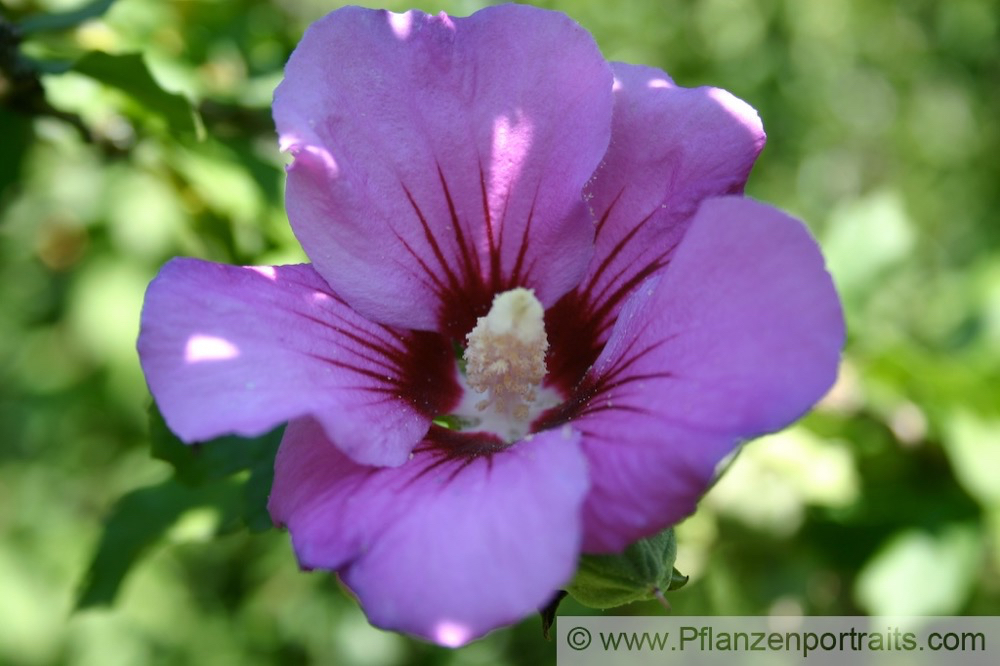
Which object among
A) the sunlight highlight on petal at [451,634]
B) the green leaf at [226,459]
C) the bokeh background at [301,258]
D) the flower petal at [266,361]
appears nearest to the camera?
the sunlight highlight on petal at [451,634]

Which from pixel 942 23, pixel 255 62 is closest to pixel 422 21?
pixel 255 62

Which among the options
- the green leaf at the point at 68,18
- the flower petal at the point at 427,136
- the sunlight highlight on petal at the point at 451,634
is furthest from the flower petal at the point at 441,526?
the green leaf at the point at 68,18

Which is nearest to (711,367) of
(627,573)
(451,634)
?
(627,573)

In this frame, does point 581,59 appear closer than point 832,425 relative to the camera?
Yes

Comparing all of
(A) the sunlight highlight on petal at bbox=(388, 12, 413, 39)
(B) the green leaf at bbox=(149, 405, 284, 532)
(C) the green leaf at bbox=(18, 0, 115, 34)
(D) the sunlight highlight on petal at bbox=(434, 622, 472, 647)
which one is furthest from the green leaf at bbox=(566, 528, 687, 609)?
(C) the green leaf at bbox=(18, 0, 115, 34)

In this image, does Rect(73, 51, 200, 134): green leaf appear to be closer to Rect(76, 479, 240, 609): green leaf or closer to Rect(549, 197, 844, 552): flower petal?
Rect(76, 479, 240, 609): green leaf

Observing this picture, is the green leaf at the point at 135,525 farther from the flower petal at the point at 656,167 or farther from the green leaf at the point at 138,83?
the flower petal at the point at 656,167

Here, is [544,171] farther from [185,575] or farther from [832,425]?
[185,575]
